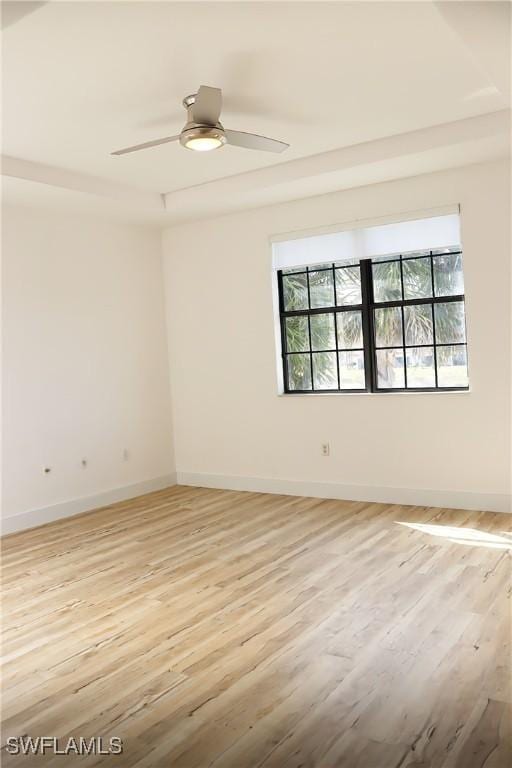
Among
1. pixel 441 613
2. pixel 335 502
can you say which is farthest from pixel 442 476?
pixel 441 613

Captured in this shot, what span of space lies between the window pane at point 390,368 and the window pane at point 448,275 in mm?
624

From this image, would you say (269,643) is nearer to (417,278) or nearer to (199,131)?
(199,131)

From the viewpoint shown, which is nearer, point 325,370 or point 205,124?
point 205,124

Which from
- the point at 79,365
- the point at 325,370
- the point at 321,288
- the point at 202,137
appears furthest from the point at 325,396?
the point at 202,137

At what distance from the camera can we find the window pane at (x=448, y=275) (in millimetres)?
5219

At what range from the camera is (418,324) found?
5.42 metres

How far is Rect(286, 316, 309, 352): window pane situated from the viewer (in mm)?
6082

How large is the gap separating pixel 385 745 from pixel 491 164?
13.6 feet

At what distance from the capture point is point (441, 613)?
126 inches

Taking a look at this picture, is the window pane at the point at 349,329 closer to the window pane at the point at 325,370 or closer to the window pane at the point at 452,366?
the window pane at the point at 325,370

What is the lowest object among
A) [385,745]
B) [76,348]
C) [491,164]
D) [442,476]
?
[385,745]

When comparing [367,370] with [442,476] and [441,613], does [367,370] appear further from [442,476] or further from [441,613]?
[441,613]

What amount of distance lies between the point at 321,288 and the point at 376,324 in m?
0.64

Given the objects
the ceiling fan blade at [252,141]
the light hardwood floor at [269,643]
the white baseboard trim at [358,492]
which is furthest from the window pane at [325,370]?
the ceiling fan blade at [252,141]
